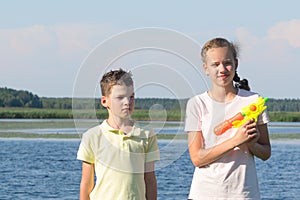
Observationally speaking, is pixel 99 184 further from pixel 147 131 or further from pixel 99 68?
pixel 99 68

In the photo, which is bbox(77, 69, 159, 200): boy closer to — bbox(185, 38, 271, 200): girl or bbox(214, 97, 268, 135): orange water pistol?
bbox(185, 38, 271, 200): girl

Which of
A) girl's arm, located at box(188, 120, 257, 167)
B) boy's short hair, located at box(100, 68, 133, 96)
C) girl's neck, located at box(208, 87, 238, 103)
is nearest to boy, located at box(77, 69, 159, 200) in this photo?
boy's short hair, located at box(100, 68, 133, 96)

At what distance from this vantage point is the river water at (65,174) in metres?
16.8

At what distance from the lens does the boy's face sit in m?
4.25

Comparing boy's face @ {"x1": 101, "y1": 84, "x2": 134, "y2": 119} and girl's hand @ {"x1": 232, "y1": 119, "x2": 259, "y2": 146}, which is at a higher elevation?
boy's face @ {"x1": 101, "y1": 84, "x2": 134, "y2": 119}

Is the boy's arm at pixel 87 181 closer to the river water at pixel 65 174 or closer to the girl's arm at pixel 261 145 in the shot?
the girl's arm at pixel 261 145

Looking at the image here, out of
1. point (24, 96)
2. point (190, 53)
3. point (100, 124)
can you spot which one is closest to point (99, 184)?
point (100, 124)

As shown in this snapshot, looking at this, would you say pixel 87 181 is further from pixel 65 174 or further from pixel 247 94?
pixel 65 174

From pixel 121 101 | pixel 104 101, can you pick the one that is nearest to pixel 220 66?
pixel 121 101

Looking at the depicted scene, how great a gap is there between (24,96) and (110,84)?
157ft

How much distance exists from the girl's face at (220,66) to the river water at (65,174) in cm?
925

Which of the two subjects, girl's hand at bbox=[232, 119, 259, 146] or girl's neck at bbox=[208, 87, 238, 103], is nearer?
girl's hand at bbox=[232, 119, 259, 146]

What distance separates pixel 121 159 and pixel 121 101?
0.34 m

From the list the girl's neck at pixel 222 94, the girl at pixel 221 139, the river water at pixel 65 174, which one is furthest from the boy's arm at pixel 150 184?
the river water at pixel 65 174
